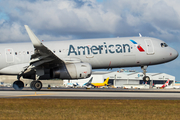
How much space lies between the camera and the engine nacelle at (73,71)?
1189 inches

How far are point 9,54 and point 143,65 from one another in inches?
660

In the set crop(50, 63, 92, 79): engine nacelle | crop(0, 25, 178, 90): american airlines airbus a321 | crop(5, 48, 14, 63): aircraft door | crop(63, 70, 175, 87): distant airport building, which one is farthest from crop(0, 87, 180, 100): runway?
crop(63, 70, 175, 87): distant airport building

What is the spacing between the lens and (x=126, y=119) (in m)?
11.3

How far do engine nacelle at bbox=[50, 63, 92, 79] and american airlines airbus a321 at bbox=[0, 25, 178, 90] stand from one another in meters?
0.11

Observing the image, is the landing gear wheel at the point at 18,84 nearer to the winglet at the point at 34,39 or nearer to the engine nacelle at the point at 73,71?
the engine nacelle at the point at 73,71

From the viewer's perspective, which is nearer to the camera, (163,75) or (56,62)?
(56,62)

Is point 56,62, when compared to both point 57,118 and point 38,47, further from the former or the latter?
point 57,118

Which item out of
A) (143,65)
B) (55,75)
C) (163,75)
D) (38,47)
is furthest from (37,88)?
(163,75)

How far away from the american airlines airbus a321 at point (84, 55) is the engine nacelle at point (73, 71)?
11 cm

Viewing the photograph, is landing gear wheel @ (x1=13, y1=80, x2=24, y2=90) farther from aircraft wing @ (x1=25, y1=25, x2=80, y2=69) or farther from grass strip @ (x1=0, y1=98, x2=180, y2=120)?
grass strip @ (x1=0, y1=98, x2=180, y2=120)

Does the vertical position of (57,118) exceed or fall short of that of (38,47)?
it falls short

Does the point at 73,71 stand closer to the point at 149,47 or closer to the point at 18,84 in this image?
the point at 18,84

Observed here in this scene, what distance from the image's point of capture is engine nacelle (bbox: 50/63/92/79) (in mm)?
30203

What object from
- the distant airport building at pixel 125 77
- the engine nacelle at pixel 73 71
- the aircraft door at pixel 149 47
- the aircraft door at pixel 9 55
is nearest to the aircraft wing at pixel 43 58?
the engine nacelle at pixel 73 71
